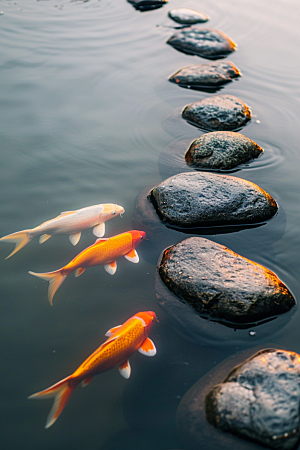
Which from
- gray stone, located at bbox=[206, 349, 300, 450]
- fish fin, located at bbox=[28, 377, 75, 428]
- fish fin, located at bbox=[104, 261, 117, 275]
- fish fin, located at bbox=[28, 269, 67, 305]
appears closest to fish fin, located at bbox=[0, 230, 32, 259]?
fish fin, located at bbox=[28, 269, 67, 305]

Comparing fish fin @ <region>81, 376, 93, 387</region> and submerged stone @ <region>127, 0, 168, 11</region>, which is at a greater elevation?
submerged stone @ <region>127, 0, 168, 11</region>

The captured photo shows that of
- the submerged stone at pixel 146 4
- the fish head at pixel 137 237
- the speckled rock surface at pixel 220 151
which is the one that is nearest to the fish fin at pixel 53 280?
the fish head at pixel 137 237

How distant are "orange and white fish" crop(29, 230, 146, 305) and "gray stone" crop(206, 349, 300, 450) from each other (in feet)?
6.12

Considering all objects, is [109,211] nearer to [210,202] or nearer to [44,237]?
[44,237]

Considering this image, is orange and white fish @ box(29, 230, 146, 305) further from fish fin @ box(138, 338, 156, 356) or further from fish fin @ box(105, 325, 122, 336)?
fish fin @ box(138, 338, 156, 356)

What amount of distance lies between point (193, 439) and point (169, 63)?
27.4 feet

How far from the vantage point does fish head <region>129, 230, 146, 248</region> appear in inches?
177

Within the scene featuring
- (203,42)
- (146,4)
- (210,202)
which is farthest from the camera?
(146,4)

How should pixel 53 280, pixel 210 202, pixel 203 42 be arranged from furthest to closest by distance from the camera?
pixel 203 42 < pixel 210 202 < pixel 53 280

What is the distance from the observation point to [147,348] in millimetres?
3609

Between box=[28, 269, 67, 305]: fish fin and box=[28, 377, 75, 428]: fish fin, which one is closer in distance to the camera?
box=[28, 377, 75, 428]: fish fin

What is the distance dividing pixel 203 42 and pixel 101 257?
24.8 ft

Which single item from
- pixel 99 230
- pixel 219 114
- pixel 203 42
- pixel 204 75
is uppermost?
pixel 203 42

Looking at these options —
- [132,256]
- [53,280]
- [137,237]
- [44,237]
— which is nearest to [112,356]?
[53,280]
